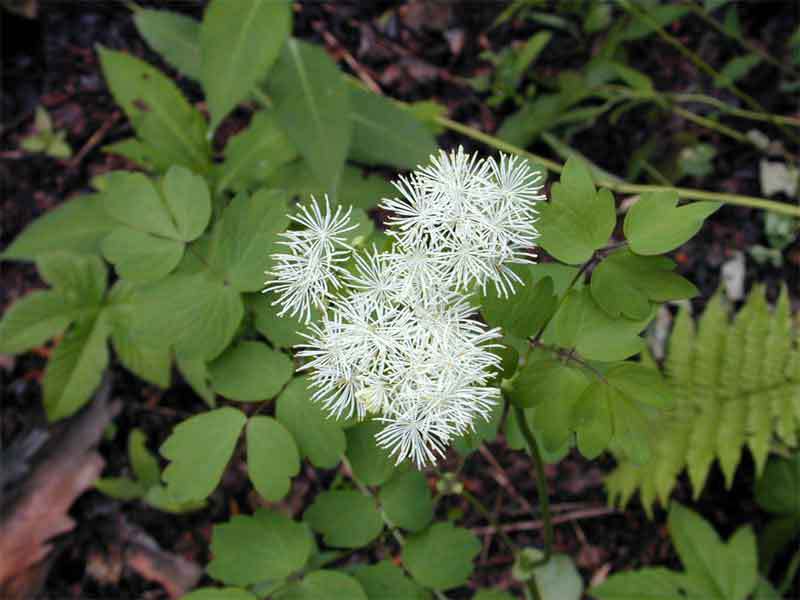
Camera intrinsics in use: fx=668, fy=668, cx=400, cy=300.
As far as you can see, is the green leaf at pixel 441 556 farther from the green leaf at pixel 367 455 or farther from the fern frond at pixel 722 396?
the fern frond at pixel 722 396

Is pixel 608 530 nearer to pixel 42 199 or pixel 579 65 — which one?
pixel 579 65

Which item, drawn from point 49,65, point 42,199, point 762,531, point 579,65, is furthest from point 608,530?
point 49,65

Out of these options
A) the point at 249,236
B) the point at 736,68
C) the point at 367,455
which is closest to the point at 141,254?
the point at 249,236

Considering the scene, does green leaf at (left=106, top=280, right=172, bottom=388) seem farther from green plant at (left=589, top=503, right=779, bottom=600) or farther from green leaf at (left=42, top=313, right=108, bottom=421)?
green plant at (left=589, top=503, right=779, bottom=600)

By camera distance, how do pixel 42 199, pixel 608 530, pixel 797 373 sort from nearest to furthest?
pixel 797 373, pixel 608 530, pixel 42 199

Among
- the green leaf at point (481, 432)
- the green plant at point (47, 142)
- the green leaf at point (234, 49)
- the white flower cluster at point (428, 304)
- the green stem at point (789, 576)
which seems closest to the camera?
the white flower cluster at point (428, 304)

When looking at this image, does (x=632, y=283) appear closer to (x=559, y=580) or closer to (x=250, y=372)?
(x=250, y=372)

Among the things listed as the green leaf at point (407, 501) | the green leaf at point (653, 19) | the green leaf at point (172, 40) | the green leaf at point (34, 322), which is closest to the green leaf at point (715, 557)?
the green leaf at point (407, 501)
